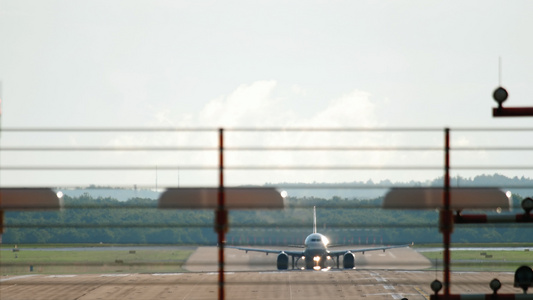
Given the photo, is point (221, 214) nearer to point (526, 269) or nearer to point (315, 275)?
point (526, 269)

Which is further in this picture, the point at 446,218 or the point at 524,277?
the point at 524,277

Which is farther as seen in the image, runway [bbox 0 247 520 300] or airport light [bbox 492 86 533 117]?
runway [bbox 0 247 520 300]

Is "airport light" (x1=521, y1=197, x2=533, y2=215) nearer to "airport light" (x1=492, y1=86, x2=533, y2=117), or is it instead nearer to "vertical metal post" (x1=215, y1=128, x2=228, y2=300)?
"airport light" (x1=492, y1=86, x2=533, y2=117)

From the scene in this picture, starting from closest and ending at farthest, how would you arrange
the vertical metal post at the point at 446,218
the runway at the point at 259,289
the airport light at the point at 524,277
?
1. the vertical metal post at the point at 446,218
2. the airport light at the point at 524,277
3. the runway at the point at 259,289

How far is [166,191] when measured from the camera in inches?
440

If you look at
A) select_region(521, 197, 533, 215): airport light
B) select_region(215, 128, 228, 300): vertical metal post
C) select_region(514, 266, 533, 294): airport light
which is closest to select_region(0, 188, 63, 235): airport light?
select_region(215, 128, 228, 300): vertical metal post

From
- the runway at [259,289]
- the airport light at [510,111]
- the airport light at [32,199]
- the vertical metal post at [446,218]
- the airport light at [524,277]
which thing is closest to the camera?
the vertical metal post at [446,218]

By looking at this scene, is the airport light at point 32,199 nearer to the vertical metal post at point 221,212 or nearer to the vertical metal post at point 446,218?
the vertical metal post at point 221,212

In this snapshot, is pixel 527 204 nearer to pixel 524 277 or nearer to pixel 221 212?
pixel 524 277

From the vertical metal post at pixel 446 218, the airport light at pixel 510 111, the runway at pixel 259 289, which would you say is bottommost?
the runway at pixel 259 289

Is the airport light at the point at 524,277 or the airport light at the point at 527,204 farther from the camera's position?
the airport light at the point at 524,277

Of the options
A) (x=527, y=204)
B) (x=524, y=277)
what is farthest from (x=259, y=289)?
(x=527, y=204)

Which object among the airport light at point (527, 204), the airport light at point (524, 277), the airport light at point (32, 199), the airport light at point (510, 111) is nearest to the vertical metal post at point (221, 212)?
the airport light at point (32, 199)

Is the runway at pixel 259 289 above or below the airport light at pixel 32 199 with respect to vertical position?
below
